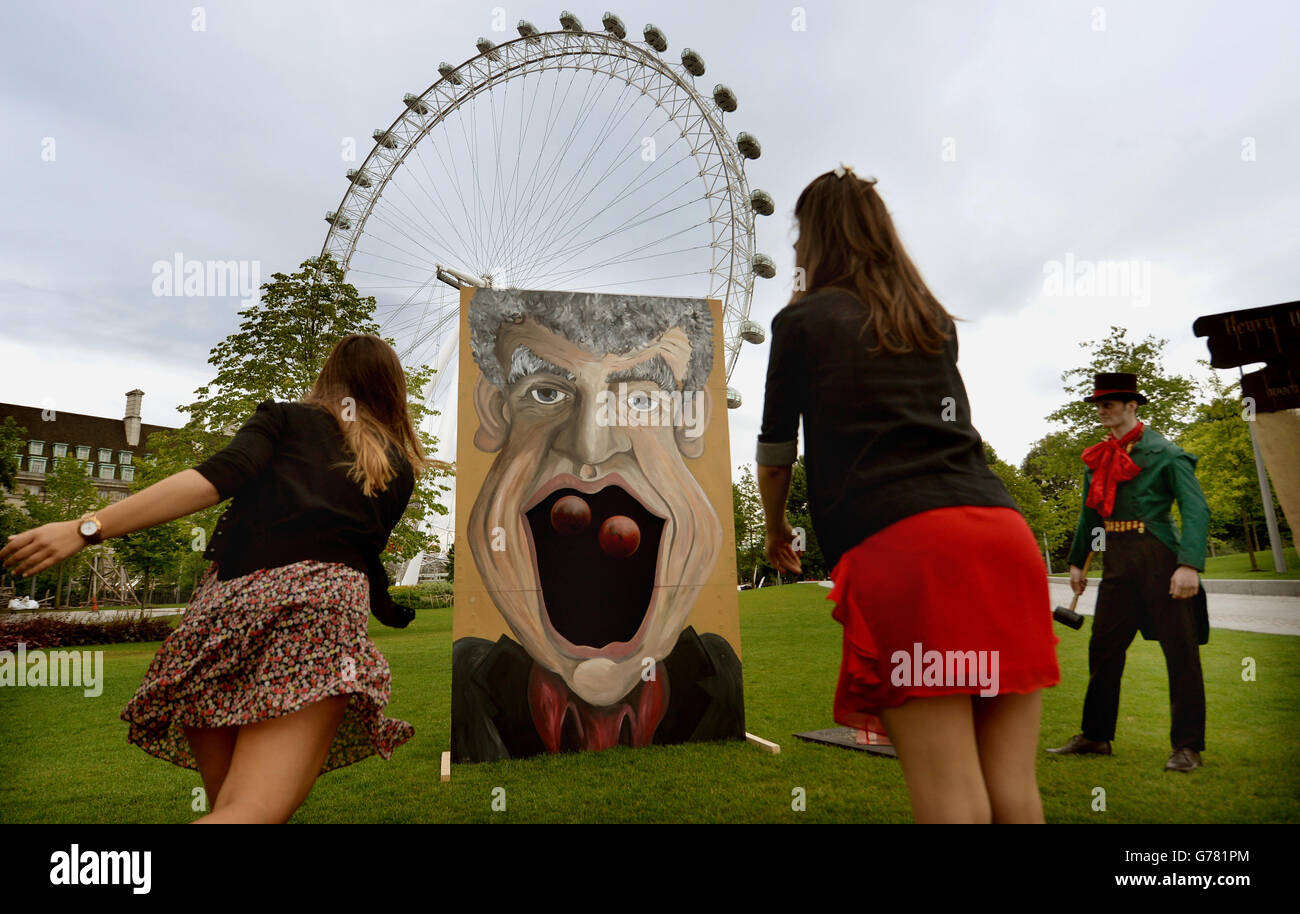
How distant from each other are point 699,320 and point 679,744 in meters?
2.96

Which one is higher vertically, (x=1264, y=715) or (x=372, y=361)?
(x=372, y=361)

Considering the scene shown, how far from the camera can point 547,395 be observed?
17.0 ft

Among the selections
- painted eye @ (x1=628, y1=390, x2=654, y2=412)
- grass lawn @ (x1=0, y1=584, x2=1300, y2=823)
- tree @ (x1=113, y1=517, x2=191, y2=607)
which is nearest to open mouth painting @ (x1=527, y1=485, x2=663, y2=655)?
painted eye @ (x1=628, y1=390, x2=654, y2=412)

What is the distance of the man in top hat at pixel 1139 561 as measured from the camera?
3436 mm

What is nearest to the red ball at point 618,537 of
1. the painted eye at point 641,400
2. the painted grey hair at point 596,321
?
the painted eye at point 641,400

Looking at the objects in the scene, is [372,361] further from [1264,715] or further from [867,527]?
[1264,715]

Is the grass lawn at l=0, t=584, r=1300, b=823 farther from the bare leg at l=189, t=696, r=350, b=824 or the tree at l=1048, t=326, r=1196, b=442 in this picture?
the bare leg at l=189, t=696, r=350, b=824

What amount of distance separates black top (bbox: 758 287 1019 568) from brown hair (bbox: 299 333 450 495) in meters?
1.07

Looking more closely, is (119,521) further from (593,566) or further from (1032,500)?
(1032,500)

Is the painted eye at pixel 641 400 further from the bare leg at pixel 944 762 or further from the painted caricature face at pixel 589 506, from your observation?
the bare leg at pixel 944 762

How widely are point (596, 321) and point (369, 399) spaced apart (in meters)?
3.28

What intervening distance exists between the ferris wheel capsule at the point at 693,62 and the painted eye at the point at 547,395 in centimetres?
920

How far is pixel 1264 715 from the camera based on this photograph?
3406 mm
